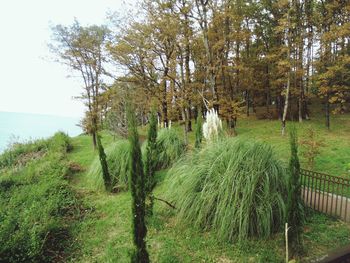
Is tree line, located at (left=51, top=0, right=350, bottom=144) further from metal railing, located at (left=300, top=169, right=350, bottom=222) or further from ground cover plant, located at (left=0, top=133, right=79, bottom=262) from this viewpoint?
metal railing, located at (left=300, top=169, right=350, bottom=222)

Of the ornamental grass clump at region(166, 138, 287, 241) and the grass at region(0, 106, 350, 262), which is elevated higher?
the ornamental grass clump at region(166, 138, 287, 241)

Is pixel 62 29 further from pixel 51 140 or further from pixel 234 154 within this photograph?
pixel 234 154

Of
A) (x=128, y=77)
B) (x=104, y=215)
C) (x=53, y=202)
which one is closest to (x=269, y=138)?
(x=128, y=77)

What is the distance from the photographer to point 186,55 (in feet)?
39.7

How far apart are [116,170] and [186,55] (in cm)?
787

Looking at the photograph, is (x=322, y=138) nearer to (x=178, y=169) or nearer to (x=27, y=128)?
(x=178, y=169)

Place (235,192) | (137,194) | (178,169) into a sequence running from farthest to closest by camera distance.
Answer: (178,169)
(235,192)
(137,194)

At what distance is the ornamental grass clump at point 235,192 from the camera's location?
132 inches

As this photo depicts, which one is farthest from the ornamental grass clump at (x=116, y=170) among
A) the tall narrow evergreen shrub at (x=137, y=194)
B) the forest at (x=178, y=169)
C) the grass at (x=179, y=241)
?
the tall narrow evergreen shrub at (x=137, y=194)

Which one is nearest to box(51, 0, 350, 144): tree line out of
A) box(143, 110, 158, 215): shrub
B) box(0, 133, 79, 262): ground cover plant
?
box(0, 133, 79, 262): ground cover plant

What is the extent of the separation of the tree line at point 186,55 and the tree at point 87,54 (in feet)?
0.14

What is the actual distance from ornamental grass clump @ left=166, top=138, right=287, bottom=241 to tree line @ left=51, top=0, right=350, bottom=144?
5277 mm

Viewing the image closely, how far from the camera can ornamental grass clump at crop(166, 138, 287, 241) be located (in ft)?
11.0

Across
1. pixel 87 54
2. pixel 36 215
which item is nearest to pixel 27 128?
pixel 87 54
